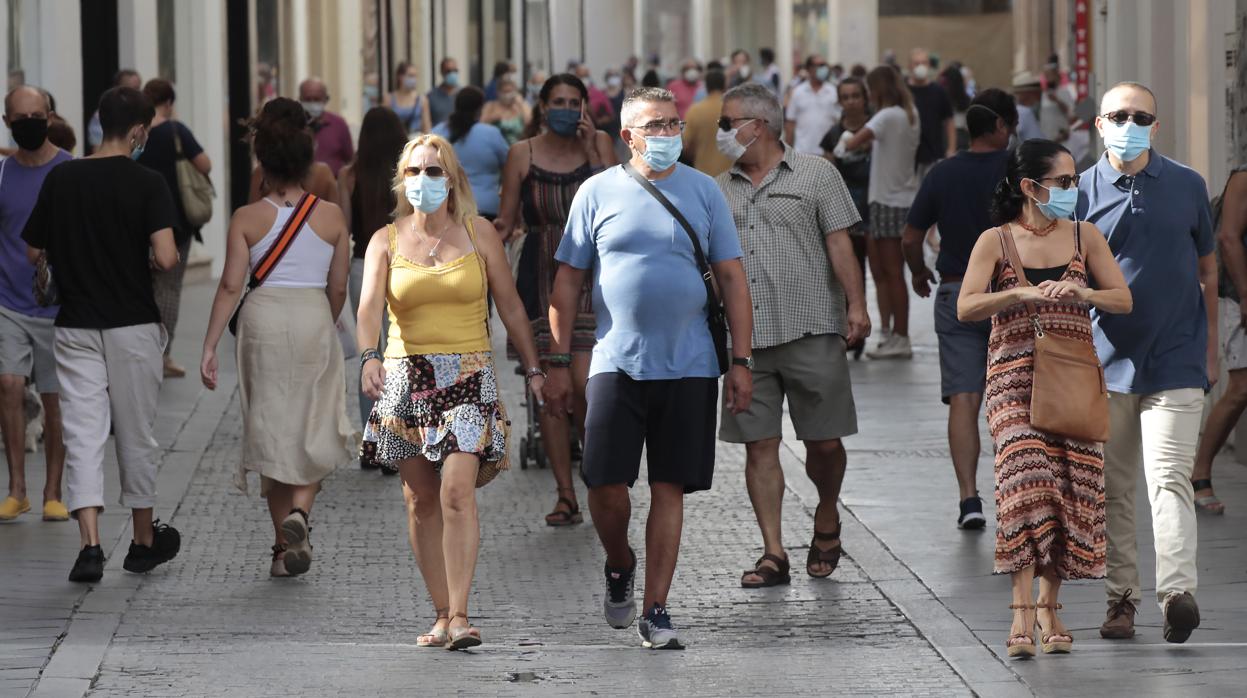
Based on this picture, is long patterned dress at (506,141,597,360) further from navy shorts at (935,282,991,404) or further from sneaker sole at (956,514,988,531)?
sneaker sole at (956,514,988,531)

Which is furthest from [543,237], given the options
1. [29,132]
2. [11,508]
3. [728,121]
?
[11,508]

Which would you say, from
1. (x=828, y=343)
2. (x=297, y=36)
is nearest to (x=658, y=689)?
(x=828, y=343)

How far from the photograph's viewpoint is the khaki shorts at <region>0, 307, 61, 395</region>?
32.4ft

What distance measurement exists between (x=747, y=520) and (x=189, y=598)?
2727mm

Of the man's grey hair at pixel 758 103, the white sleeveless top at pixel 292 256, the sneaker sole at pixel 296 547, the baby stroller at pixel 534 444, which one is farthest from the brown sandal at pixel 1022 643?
the baby stroller at pixel 534 444

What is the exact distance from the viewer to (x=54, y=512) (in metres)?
9.86

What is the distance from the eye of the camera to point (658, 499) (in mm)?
7410

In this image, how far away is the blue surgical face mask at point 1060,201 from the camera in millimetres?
7113

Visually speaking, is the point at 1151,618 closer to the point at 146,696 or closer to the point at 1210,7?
the point at 146,696

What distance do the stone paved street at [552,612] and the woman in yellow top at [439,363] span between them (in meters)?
0.37

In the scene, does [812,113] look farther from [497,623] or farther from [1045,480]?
[1045,480]

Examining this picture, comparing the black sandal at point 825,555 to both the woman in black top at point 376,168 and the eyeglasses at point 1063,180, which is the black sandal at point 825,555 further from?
the woman in black top at point 376,168

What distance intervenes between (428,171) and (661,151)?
0.75m

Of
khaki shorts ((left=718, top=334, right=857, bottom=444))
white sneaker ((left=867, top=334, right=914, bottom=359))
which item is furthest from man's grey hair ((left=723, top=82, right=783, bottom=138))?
white sneaker ((left=867, top=334, right=914, bottom=359))
